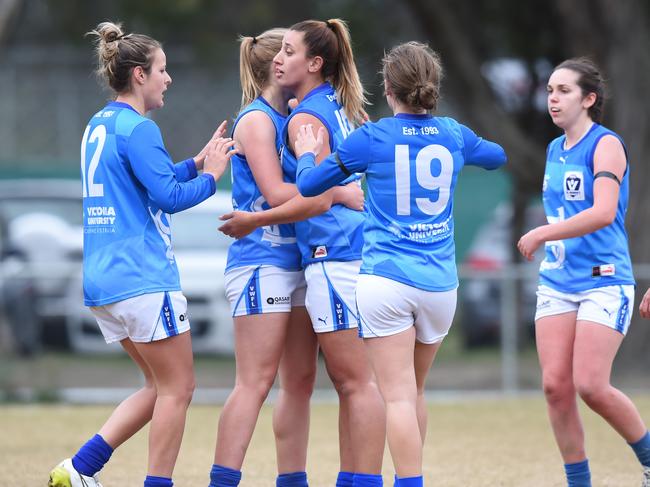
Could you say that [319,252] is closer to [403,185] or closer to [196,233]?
[403,185]

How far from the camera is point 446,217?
5145 millimetres

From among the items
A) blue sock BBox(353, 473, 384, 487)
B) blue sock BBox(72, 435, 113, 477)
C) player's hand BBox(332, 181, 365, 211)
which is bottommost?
blue sock BBox(353, 473, 384, 487)

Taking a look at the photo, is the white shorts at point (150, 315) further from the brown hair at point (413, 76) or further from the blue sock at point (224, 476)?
the brown hair at point (413, 76)

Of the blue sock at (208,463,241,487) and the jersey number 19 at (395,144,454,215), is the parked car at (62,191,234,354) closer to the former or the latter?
the blue sock at (208,463,241,487)

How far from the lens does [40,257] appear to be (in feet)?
41.0

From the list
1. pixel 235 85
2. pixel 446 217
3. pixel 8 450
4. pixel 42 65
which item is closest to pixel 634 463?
pixel 446 217

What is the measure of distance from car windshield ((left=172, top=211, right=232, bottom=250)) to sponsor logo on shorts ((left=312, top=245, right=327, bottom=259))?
7026 millimetres

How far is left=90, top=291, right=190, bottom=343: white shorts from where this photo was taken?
5.21 meters

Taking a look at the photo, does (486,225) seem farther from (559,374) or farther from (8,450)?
(559,374)

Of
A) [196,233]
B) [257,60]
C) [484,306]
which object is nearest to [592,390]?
[257,60]

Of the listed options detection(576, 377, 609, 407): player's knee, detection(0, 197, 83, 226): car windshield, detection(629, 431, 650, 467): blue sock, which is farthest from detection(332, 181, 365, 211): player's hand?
detection(0, 197, 83, 226): car windshield

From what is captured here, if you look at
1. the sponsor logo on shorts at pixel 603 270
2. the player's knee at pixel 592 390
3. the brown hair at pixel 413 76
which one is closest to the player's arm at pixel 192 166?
the brown hair at pixel 413 76

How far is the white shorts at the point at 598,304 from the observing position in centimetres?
578

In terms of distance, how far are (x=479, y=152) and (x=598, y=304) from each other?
3.55 feet
